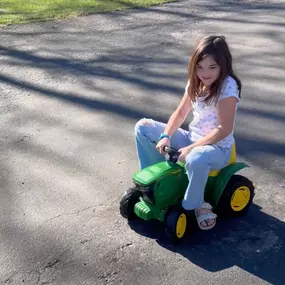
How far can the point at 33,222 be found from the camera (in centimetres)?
373

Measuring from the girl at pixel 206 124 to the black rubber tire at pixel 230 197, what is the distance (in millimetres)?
129

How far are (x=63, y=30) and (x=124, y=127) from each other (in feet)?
12.5

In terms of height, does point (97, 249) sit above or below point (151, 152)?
below

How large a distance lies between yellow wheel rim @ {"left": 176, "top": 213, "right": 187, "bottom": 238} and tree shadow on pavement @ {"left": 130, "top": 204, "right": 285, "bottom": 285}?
0.06 m

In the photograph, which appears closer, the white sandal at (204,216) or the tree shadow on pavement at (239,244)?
the tree shadow on pavement at (239,244)

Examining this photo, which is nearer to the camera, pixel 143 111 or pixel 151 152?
pixel 151 152

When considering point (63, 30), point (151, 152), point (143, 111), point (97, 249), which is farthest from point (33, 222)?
point (63, 30)

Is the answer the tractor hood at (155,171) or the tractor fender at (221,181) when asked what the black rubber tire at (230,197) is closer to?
the tractor fender at (221,181)

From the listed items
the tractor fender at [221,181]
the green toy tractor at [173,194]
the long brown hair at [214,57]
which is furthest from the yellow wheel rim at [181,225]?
the long brown hair at [214,57]

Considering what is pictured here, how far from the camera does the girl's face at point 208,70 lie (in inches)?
136

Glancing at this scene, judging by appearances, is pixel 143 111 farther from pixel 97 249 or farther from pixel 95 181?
pixel 97 249

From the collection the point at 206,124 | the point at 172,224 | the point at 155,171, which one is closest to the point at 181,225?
the point at 172,224

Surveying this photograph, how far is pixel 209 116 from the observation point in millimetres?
3611

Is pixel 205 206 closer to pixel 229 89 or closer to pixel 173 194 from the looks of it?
pixel 173 194
